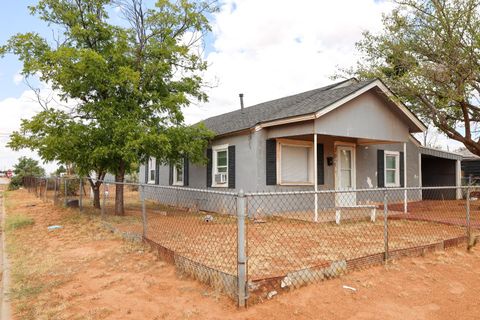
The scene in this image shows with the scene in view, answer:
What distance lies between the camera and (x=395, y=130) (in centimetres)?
1187

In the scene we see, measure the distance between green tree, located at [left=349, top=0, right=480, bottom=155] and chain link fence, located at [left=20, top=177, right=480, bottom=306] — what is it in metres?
3.64

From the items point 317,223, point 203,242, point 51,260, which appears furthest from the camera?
point 317,223

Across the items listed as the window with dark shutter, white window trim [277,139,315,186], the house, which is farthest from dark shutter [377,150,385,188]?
the window with dark shutter

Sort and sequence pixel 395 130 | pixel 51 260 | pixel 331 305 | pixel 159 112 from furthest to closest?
1. pixel 395 130
2. pixel 159 112
3. pixel 51 260
4. pixel 331 305

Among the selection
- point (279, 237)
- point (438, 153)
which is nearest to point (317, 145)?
point (279, 237)

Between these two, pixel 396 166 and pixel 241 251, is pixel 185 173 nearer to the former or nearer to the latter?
pixel 396 166

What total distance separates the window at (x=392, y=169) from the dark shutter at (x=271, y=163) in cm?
572

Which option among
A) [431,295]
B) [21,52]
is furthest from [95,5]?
[431,295]

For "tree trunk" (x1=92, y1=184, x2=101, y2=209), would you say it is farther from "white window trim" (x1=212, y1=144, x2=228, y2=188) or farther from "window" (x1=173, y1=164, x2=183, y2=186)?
"white window trim" (x1=212, y1=144, x2=228, y2=188)

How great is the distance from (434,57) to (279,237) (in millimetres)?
8931

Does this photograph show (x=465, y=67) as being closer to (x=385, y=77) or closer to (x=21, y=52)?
(x=385, y=77)

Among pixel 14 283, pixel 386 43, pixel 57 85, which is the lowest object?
pixel 14 283

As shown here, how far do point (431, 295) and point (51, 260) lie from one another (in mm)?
5656

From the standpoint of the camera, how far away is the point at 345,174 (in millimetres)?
12734
